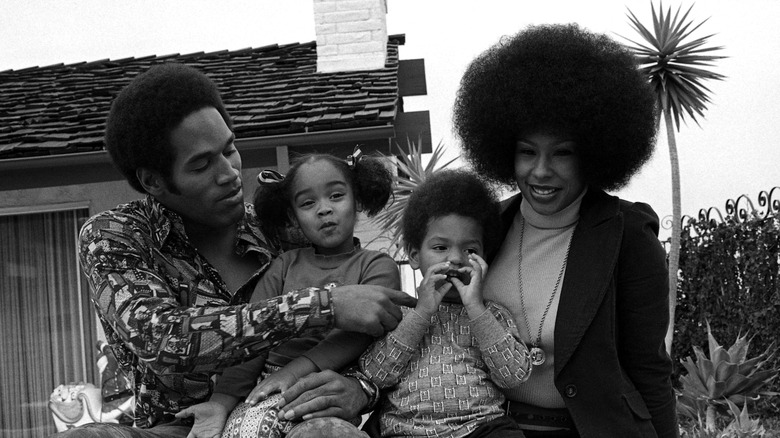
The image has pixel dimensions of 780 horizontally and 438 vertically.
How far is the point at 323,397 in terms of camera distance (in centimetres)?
255

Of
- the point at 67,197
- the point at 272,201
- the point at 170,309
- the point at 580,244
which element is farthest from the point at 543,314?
the point at 67,197

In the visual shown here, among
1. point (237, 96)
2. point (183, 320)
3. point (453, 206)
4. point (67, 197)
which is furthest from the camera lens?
point (237, 96)

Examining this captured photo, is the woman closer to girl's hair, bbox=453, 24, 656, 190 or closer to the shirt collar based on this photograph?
girl's hair, bbox=453, 24, 656, 190

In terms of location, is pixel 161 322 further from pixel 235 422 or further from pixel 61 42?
pixel 61 42

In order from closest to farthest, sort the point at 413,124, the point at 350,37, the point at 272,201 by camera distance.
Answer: the point at 272,201
the point at 413,124
the point at 350,37

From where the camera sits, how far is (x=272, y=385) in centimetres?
262

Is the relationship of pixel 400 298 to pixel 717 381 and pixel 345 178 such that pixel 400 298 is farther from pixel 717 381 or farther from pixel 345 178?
pixel 717 381

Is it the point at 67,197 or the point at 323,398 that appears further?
the point at 67,197

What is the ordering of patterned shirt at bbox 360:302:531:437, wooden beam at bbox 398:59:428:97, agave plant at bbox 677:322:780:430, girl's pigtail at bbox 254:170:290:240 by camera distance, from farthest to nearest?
wooden beam at bbox 398:59:428:97 < agave plant at bbox 677:322:780:430 < girl's pigtail at bbox 254:170:290:240 < patterned shirt at bbox 360:302:531:437

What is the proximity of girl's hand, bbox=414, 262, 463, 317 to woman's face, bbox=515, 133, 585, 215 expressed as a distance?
0.35 metres

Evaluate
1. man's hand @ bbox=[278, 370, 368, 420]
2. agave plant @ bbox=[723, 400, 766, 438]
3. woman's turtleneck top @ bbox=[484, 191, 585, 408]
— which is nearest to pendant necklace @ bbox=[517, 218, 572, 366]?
woman's turtleneck top @ bbox=[484, 191, 585, 408]

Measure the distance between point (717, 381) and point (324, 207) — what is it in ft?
17.2

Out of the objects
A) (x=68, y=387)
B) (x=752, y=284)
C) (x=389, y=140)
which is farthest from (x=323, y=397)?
(x=752, y=284)

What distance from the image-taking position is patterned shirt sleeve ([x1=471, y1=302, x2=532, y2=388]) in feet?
8.52
